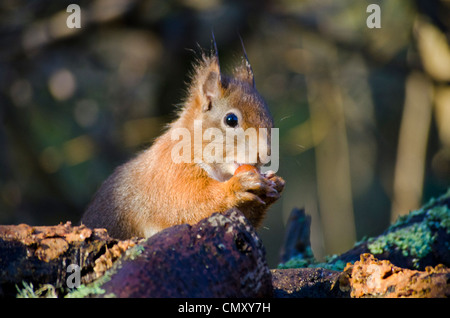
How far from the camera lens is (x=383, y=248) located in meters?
3.37

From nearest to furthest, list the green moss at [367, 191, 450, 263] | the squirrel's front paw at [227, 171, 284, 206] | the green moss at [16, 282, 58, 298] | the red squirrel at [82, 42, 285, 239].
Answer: the green moss at [16, 282, 58, 298], the squirrel's front paw at [227, 171, 284, 206], the red squirrel at [82, 42, 285, 239], the green moss at [367, 191, 450, 263]

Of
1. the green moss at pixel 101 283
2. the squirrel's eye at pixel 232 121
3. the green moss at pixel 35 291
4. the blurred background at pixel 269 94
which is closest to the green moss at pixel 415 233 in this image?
the squirrel's eye at pixel 232 121

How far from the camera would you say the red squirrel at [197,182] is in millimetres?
3025

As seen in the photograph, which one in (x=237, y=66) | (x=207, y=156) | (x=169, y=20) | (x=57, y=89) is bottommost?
(x=207, y=156)

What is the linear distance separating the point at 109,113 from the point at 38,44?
1.73 m

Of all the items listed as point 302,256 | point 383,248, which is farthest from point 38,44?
point 383,248

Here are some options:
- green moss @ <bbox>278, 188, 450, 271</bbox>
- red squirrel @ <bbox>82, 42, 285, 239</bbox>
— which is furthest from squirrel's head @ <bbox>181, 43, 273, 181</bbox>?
green moss @ <bbox>278, 188, 450, 271</bbox>

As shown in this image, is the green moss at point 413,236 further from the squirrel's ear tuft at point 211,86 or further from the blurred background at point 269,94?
the blurred background at point 269,94

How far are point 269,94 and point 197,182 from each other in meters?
5.57

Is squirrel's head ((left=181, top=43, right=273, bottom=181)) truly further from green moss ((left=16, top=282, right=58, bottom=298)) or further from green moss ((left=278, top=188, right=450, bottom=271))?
green moss ((left=16, top=282, right=58, bottom=298))

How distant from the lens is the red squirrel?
9.93 feet

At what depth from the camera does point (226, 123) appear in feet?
10.6

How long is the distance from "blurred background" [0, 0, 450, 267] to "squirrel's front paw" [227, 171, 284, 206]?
12.2 ft
